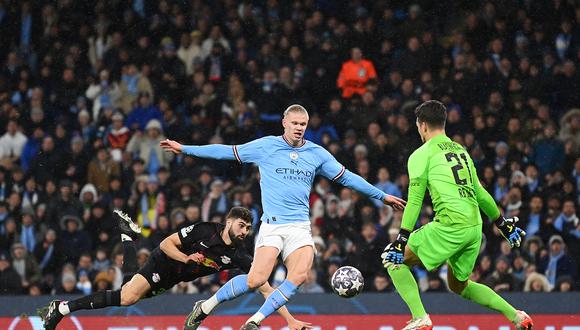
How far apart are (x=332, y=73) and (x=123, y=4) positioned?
4.79 m

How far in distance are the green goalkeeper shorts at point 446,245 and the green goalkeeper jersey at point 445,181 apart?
74 mm

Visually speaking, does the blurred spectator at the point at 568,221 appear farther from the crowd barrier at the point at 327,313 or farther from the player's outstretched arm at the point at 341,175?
the player's outstretched arm at the point at 341,175

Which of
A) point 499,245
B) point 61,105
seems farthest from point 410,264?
point 61,105

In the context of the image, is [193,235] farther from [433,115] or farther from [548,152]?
[548,152]

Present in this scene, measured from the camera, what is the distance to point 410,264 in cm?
1121

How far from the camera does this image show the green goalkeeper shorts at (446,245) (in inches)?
425

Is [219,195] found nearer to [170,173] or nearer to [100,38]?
[170,173]

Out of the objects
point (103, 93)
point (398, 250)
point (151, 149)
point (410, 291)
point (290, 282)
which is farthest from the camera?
point (103, 93)

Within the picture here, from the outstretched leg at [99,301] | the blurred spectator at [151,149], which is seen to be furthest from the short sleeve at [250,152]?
the blurred spectator at [151,149]

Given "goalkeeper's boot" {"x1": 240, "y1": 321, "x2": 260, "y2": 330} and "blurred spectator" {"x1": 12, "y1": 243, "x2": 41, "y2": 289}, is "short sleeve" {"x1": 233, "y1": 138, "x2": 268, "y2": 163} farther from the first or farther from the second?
"blurred spectator" {"x1": 12, "y1": 243, "x2": 41, "y2": 289}

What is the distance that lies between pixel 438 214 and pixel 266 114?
906cm

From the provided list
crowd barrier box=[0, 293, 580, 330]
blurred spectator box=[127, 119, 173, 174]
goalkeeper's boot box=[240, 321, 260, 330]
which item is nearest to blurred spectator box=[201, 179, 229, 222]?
blurred spectator box=[127, 119, 173, 174]

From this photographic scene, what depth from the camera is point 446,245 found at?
10.8 meters

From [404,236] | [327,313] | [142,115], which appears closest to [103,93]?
[142,115]
